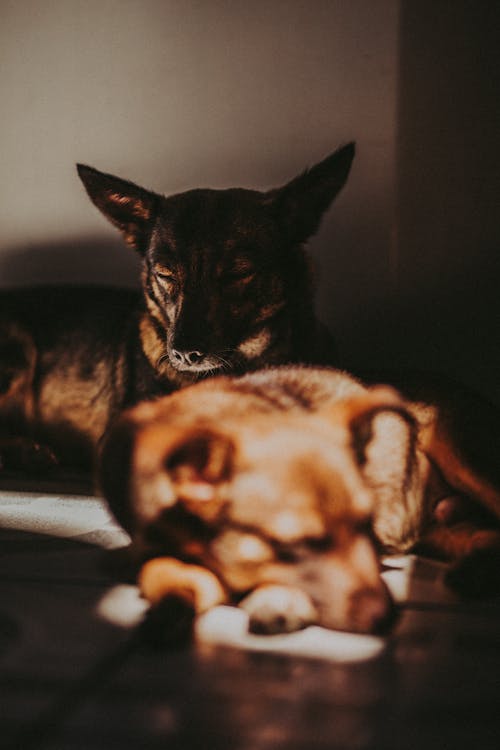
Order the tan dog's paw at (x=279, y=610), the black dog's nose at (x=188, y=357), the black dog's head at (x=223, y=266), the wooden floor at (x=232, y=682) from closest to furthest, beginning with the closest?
1. the wooden floor at (x=232, y=682)
2. the tan dog's paw at (x=279, y=610)
3. the black dog's nose at (x=188, y=357)
4. the black dog's head at (x=223, y=266)

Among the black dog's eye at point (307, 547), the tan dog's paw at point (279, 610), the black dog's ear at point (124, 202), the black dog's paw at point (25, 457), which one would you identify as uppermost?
the black dog's ear at point (124, 202)

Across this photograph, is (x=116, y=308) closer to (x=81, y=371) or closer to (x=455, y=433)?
(x=81, y=371)

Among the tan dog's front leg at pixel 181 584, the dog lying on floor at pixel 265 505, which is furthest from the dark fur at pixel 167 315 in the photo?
the tan dog's front leg at pixel 181 584

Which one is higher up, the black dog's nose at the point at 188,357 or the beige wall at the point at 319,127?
the beige wall at the point at 319,127

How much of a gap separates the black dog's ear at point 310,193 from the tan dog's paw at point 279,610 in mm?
1571

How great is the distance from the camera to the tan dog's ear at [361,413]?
176 centimetres

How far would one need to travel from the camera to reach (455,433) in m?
1.97

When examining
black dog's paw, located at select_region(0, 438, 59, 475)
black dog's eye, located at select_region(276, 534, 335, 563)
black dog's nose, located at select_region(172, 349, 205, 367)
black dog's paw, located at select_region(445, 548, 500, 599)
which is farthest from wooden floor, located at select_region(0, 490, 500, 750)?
black dog's paw, located at select_region(0, 438, 59, 475)

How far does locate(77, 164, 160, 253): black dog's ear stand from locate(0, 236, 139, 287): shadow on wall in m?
0.63

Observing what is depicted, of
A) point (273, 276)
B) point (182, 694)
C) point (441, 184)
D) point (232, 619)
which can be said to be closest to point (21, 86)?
point (273, 276)

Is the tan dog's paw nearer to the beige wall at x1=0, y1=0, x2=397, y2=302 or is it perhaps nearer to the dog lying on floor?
the dog lying on floor

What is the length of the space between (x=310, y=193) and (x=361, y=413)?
1.20 meters

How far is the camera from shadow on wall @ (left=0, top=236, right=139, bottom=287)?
11.4ft

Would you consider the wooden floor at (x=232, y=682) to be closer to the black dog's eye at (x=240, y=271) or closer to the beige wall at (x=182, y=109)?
the black dog's eye at (x=240, y=271)
